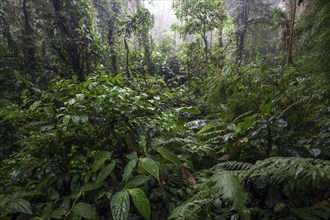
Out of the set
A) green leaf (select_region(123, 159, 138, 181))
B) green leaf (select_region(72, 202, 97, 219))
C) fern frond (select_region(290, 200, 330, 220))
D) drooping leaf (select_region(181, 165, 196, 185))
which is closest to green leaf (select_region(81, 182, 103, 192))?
green leaf (select_region(72, 202, 97, 219))

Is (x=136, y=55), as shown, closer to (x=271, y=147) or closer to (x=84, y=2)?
(x=84, y=2)

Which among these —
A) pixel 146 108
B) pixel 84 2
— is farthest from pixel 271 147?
pixel 84 2

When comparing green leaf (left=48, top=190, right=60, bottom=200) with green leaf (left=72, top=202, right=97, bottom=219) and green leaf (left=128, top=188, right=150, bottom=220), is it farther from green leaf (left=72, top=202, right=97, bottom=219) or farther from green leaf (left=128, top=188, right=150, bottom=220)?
green leaf (left=128, top=188, right=150, bottom=220)

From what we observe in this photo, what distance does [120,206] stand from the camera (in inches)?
42.6

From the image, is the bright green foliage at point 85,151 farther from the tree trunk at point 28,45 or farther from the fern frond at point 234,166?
the tree trunk at point 28,45

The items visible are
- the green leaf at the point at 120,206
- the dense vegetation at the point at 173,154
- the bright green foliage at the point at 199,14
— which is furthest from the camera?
the bright green foliage at the point at 199,14

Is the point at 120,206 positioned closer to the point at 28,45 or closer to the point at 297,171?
the point at 297,171

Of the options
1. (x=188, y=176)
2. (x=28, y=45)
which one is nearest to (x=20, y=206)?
(x=188, y=176)

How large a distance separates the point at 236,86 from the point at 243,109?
31 centimetres

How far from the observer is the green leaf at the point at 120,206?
105cm

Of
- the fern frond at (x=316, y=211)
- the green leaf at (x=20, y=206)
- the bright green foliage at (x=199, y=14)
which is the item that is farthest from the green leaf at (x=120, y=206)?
the bright green foliage at (x=199, y=14)

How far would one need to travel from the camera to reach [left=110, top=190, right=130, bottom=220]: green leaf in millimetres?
1053

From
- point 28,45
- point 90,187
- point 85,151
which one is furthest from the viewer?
point 28,45

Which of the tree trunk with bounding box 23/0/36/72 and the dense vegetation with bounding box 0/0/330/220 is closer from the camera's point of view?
the dense vegetation with bounding box 0/0/330/220
